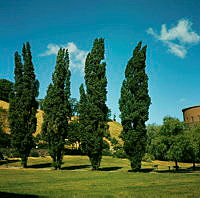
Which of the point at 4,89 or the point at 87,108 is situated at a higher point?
the point at 4,89

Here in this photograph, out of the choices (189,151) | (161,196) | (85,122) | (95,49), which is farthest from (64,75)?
(161,196)

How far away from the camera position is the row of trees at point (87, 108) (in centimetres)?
3231

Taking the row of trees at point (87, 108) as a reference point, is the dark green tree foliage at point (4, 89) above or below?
above

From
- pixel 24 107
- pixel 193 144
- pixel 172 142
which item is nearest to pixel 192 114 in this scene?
pixel 193 144

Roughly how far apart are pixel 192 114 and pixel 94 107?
193ft

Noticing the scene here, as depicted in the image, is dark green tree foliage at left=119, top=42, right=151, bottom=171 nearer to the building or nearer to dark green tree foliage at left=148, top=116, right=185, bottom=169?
dark green tree foliage at left=148, top=116, right=185, bottom=169

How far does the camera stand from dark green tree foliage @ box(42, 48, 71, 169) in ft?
114

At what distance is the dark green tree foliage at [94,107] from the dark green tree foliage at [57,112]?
3059 millimetres

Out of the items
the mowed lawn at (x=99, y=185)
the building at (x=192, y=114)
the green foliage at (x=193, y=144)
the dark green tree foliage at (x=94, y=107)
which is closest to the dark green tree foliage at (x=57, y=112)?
the dark green tree foliage at (x=94, y=107)

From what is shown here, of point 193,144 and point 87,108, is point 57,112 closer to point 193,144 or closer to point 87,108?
point 87,108

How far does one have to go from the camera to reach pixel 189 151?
35062 millimetres

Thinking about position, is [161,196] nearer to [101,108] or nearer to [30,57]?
[101,108]

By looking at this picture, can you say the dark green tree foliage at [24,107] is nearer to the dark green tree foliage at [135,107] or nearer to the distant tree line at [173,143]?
the dark green tree foliage at [135,107]

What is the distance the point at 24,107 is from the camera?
127ft
